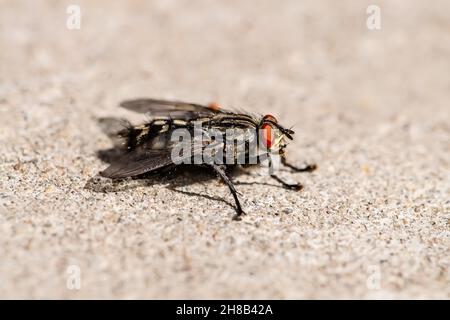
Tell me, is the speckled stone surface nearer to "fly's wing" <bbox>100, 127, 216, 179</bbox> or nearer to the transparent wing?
"fly's wing" <bbox>100, 127, 216, 179</bbox>

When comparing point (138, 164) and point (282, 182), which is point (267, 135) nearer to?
point (282, 182)

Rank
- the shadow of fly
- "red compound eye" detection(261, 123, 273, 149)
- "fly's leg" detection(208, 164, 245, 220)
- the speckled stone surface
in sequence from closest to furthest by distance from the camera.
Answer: the speckled stone surface, "fly's leg" detection(208, 164, 245, 220), the shadow of fly, "red compound eye" detection(261, 123, 273, 149)

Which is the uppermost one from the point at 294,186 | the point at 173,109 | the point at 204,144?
the point at 173,109

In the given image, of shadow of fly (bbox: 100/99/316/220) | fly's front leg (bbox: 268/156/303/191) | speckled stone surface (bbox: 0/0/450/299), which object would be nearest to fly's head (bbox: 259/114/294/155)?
shadow of fly (bbox: 100/99/316/220)

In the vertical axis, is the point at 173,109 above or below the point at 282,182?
above

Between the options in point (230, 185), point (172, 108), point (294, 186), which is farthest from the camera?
point (172, 108)

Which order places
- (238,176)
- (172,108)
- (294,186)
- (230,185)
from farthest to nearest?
(172,108) → (238,176) → (294,186) → (230,185)

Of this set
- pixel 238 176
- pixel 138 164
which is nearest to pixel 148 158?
pixel 138 164
